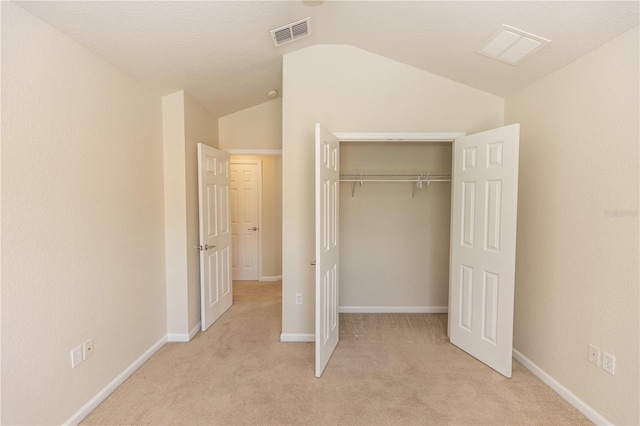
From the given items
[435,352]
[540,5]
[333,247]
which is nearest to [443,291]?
[435,352]

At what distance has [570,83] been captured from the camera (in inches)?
89.7

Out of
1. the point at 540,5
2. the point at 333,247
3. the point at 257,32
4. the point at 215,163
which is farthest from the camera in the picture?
the point at 215,163

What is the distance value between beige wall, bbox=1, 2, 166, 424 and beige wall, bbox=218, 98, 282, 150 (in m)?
1.41

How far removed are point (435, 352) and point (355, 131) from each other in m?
2.18

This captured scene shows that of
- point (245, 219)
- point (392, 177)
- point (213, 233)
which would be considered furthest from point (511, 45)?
point (245, 219)

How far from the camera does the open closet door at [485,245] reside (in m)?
2.49

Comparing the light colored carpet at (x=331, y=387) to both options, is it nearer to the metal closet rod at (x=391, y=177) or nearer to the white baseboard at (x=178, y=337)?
the white baseboard at (x=178, y=337)

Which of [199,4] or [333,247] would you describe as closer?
[199,4]

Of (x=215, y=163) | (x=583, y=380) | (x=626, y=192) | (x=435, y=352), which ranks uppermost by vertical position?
(x=215, y=163)

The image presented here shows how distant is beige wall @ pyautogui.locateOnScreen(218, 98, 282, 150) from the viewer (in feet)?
13.7

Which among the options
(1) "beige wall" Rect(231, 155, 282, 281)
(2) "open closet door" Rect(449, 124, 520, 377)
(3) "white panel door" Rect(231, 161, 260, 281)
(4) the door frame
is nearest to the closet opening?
(2) "open closet door" Rect(449, 124, 520, 377)

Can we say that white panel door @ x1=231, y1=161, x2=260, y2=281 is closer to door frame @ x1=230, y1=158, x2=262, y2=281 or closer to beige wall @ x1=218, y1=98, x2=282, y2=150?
door frame @ x1=230, y1=158, x2=262, y2=281

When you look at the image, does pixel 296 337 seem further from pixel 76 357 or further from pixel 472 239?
pixel 472 239

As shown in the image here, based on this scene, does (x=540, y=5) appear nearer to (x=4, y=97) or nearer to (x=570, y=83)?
(x=570, y=83)
